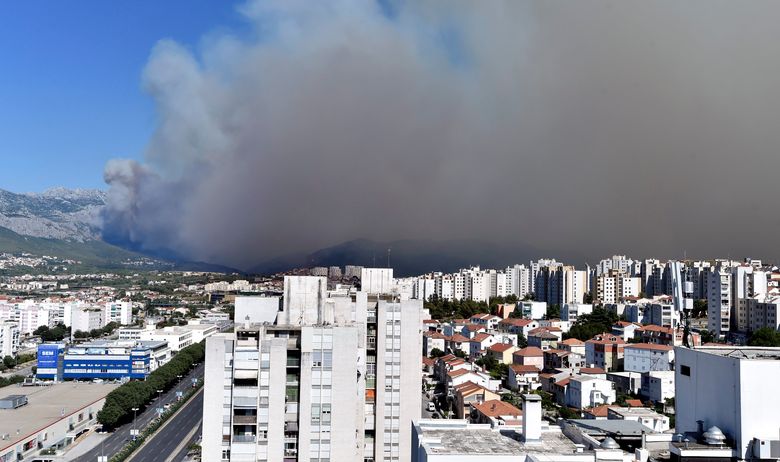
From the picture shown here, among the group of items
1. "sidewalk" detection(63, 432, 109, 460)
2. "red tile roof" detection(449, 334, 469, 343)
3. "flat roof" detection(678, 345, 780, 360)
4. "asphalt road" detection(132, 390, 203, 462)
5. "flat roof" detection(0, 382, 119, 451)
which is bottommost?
"sidewalk" detection(63, 432, 109, 460)

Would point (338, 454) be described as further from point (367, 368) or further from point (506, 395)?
point (506, 395)

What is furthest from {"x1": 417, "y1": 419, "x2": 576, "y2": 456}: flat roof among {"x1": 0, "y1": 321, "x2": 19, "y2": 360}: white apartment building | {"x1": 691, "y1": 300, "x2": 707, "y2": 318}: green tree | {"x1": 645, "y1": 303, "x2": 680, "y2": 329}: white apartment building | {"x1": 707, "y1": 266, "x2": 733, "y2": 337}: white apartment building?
{"x1": 691, "y1": 300, "x2": 707, "y2": 318}: green tree

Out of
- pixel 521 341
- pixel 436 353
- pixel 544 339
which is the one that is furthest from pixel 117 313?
pixel 544 339

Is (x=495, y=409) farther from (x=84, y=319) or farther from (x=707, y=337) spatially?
(x=84, y=319)

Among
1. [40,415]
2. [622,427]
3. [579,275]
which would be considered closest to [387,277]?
[622,427]

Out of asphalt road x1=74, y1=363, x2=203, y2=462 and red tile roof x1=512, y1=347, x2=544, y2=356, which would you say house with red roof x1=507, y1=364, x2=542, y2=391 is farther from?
asphalt road x1=74, y1=363, x2=203, y2=462

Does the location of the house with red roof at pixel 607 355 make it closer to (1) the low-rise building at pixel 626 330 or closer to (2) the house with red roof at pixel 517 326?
(1) the low-rise building at pixel 626 330
